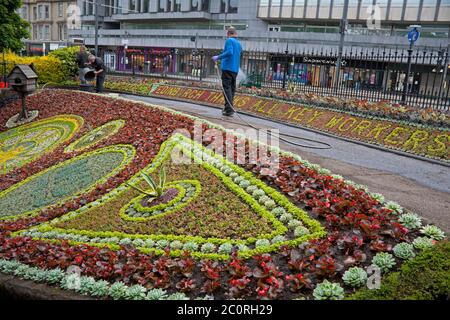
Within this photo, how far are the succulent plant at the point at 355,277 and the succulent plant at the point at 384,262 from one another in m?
0.24

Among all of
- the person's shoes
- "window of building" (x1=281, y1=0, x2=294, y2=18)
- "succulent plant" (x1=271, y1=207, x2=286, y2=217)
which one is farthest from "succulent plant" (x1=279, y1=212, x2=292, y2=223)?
"window of building" (x1=281, y1=0, x2=294, y2=18)

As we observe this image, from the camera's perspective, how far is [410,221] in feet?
17.4

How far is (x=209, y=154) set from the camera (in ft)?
27.6

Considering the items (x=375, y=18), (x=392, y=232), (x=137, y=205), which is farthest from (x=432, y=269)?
(x=375, y=18)

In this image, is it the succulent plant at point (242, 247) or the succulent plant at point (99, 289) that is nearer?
the succulent plant at point (99, 289)

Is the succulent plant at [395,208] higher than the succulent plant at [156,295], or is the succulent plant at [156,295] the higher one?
the succulent plant at [395,208]

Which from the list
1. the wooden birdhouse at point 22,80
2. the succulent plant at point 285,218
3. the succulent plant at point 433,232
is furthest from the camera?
the wooden birdhouse at point 22,80

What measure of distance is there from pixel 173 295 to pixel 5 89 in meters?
18.0

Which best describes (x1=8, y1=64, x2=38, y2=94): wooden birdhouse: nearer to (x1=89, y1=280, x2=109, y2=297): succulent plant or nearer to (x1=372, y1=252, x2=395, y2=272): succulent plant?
(x1=89, y1=280, x2=109, y2=297): succulent plant

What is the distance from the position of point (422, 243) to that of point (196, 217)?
306cm

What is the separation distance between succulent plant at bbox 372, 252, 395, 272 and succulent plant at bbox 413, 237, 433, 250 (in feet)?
1.37

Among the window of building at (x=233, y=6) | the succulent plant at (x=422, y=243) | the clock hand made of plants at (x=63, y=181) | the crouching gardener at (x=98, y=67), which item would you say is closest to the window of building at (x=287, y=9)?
the window of building at (x=233, y=6)

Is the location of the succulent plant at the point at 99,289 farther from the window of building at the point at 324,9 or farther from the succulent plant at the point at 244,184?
the window of building at the point at 324,9

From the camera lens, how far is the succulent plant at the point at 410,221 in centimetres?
522
